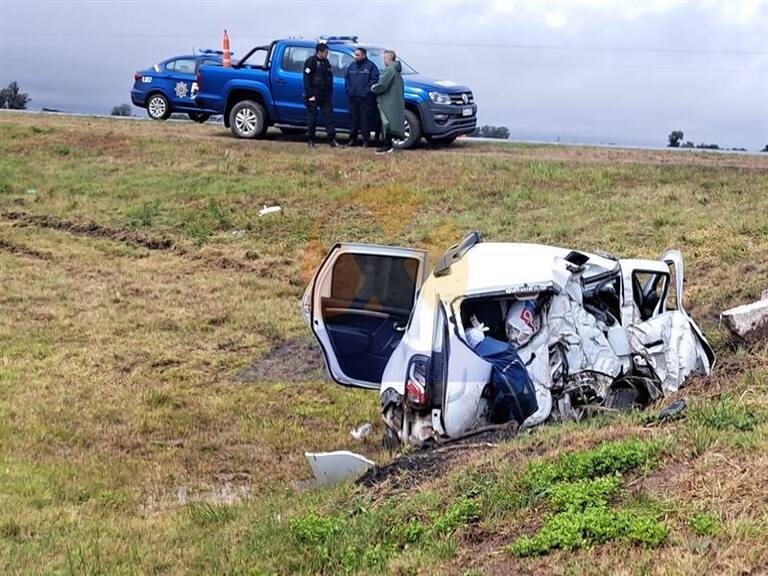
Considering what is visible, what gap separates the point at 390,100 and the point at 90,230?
17.7 ft

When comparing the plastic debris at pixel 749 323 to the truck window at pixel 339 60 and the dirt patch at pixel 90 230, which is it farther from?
the truck window at pixel 339 60

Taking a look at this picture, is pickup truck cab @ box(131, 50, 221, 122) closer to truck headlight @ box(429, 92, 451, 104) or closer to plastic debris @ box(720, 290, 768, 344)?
truck headlight @ box(429, 92, 451, 104)

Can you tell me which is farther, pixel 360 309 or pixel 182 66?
pixel 182 66

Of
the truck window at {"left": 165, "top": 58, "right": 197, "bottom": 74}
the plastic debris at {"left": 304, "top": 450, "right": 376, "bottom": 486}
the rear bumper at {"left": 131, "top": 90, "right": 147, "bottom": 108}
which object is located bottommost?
the plastic debris at {"left": 304, "top": 450, "right": 376, "bottom": 486}

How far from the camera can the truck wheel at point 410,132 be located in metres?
16.6

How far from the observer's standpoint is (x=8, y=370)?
28.8 feet

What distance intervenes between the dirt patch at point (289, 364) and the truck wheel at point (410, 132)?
300 inches

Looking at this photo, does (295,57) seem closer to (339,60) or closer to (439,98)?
(339,60)

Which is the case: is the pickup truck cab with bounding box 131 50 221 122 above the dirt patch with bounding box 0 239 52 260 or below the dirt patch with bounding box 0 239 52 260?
above

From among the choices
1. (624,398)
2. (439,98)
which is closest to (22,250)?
(439,98)

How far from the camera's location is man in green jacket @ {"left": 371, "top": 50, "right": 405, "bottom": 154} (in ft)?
49.8

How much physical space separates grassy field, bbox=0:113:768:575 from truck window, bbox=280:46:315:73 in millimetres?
1431

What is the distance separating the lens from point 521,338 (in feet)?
19.3

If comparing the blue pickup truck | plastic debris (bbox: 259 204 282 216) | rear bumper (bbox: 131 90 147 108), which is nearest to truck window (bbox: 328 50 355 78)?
the blue pickup truck
